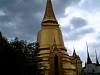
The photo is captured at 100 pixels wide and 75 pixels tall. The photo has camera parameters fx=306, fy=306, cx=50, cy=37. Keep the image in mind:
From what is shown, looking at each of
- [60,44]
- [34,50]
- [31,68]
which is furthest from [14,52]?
[60,44]

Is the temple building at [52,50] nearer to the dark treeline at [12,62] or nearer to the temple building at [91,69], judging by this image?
the temple building at [91,69]

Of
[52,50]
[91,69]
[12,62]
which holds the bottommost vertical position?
[12,62]

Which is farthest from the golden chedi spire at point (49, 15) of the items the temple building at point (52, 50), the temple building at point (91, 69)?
the temple building at point (91, 69)

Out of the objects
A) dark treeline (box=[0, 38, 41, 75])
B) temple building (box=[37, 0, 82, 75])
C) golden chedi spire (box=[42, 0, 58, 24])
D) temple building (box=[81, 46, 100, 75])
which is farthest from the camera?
temple building (box=[81, 46, 100, 75])

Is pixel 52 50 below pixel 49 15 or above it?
below

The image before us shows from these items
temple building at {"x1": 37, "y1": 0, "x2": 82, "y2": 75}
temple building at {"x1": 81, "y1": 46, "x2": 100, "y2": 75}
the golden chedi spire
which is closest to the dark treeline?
temple building at {"x1": 37, "y1": 0, "x2": 82, "y2": 75}

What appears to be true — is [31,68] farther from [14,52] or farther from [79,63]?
[79,63]

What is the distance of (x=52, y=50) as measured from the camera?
61594 mm

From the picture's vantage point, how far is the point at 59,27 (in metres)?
68.4

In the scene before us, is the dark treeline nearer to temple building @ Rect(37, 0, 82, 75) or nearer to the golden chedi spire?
temple building @ Rect(37, 0, 82, 75)

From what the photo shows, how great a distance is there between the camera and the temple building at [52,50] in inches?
2386

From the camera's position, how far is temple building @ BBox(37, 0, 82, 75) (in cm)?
6059

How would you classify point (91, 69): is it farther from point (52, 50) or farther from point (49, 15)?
point (52, 50)

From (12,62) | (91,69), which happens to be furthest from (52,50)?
(12,62)
